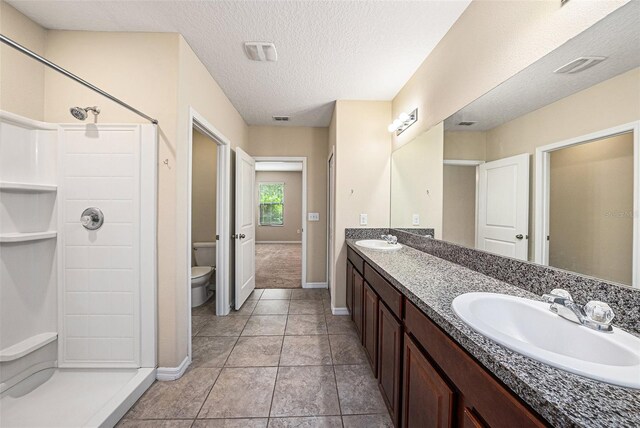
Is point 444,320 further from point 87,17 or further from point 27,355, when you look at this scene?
point 87,17

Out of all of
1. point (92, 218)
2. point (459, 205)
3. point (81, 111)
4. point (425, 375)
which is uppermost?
point (81, 111)

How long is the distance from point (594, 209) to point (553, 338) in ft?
1.57

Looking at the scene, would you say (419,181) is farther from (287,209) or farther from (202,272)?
(287,209)

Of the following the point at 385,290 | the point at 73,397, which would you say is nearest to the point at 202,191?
the point at 73,397

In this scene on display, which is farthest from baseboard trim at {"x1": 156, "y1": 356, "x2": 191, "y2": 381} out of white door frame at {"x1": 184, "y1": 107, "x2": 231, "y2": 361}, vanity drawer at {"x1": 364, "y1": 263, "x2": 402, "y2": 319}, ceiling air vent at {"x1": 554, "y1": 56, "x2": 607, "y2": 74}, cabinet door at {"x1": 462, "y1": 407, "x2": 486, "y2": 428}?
ceiling air vent at {"x1": 554, "y1": 56, "x2": 607, "y2": 74}

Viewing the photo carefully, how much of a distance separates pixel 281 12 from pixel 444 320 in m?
1.93

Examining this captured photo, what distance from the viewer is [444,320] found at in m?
0.83

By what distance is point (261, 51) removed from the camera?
1927 mm

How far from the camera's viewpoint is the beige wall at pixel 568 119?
0.77 meters

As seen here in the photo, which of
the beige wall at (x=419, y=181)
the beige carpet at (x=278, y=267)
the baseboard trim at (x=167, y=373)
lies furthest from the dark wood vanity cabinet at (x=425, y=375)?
the beige carpet at (x=278, y=267)

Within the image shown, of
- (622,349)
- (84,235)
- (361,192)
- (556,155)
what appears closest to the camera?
(622,349)

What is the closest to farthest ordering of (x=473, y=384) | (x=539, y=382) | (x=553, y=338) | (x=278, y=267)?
(x=539, y=382) → (x=473, y=384) → (x=553, y=338) → (x=278, y=267)

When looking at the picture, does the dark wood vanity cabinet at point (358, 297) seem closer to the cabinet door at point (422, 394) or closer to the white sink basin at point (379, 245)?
the white sink basin at point (379, 245)

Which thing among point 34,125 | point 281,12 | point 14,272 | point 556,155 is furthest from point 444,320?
point 34,125
